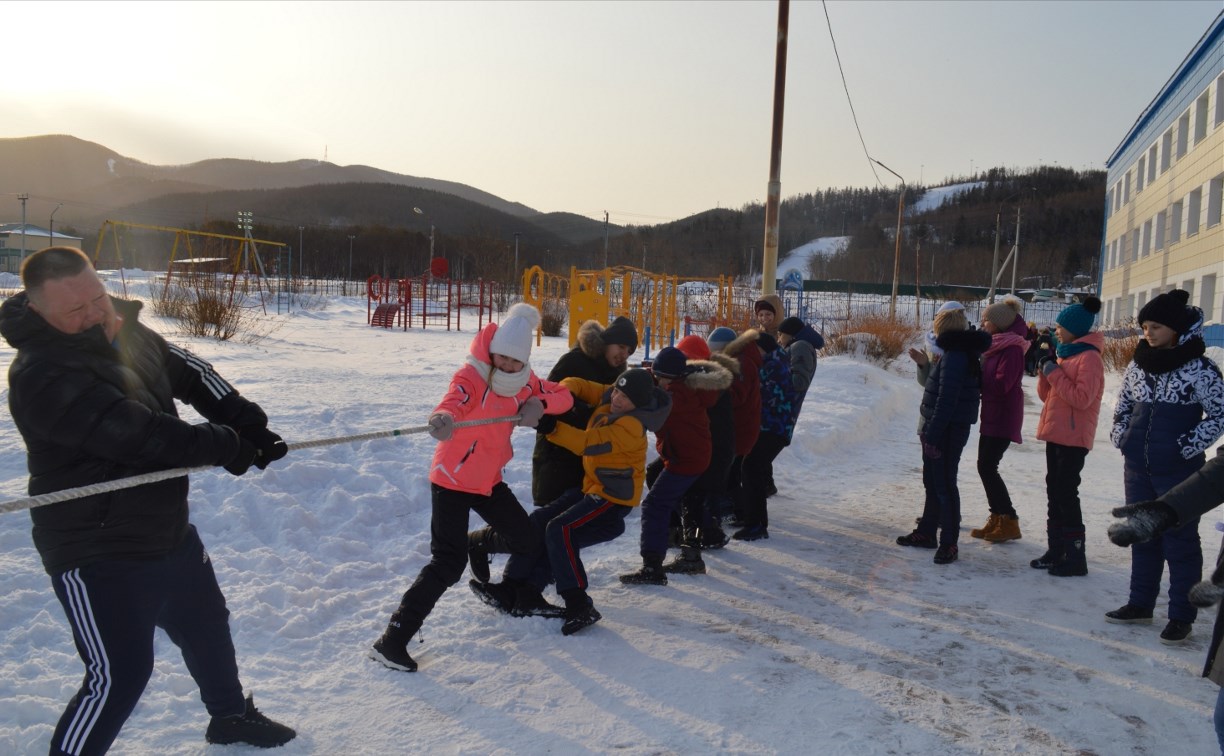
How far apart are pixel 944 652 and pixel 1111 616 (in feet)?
3.98

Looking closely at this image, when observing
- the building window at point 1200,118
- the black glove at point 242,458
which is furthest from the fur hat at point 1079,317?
the building window at point 1200,118

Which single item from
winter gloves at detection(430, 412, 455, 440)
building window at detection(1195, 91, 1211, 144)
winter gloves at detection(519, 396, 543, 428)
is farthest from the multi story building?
winter gloves at detection(430, 412, 455, 440)

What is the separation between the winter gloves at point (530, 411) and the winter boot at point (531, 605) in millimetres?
971

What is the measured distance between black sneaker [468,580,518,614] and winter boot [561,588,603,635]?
0.30m

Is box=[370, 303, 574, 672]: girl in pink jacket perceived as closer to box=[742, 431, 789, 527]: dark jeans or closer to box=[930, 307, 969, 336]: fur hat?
box=[742, 431, 789, 527]: dark jeans

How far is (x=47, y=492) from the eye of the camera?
2457mm

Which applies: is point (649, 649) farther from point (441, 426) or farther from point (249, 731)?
point (249, 731)

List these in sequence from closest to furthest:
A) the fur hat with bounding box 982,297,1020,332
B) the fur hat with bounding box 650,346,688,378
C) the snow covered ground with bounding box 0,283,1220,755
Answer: the snow covered ground with bounding box 0,283,1220,755 < the fur hat with bounding box 650,346,688,378 < the fur hat with bounding box 982,297,1020,332

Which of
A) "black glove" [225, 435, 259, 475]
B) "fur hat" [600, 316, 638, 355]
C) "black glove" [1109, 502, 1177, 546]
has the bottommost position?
"black glove" [1109, 502, 1177, 546]

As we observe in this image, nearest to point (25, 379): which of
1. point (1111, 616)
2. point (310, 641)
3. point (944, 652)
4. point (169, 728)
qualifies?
point (169, 728)

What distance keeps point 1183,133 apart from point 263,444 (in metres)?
35.0

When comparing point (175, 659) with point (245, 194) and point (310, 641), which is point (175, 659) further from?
point (245, 194)

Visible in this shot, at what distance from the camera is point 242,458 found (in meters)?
2.75

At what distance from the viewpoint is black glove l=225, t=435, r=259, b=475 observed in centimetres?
272
